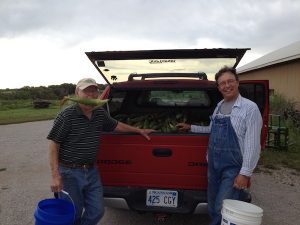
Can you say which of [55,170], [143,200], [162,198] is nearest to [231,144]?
[162,198]

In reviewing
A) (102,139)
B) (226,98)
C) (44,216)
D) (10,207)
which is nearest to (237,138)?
(226,98)

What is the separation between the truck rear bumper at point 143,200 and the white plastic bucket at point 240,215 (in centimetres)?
73

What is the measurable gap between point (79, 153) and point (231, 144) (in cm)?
141

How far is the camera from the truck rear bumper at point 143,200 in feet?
13.6

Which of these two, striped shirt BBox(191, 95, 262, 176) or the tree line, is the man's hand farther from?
the tree line

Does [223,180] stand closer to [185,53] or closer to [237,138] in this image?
[237,138]

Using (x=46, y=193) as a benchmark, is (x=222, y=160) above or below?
above

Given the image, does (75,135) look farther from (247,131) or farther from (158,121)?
(158,121)

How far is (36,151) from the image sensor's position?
10.5 metres

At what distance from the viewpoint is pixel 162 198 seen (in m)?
4.22

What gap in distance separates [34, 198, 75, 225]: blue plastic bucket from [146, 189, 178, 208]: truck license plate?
90 cm

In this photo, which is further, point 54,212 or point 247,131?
point 54,212

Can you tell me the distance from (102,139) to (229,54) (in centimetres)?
183

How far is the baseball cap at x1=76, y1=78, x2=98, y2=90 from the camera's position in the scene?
3.82m
